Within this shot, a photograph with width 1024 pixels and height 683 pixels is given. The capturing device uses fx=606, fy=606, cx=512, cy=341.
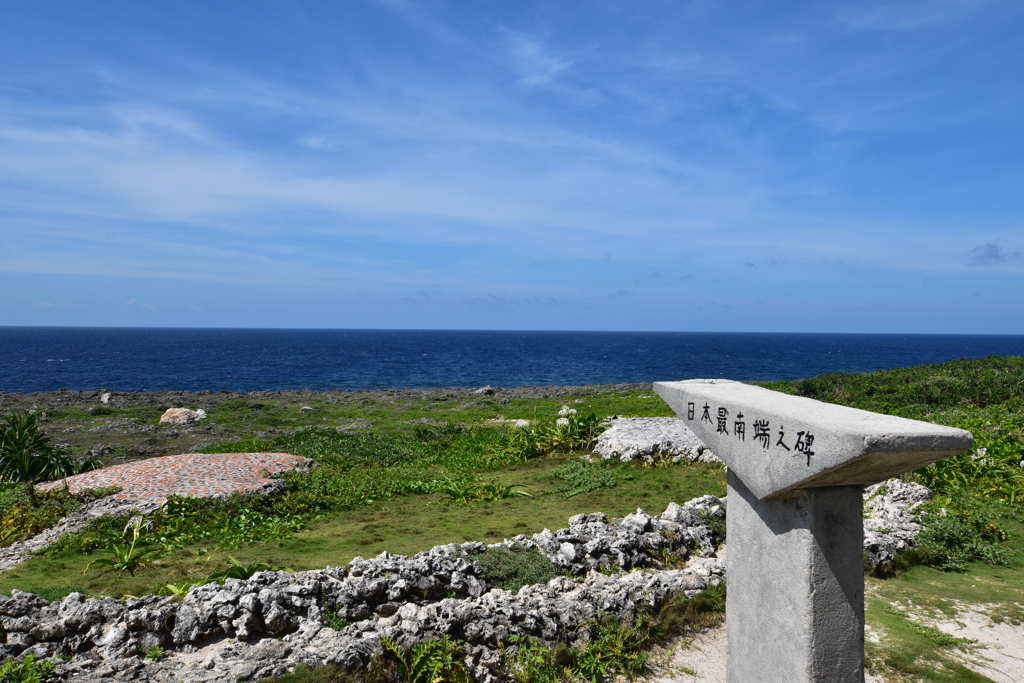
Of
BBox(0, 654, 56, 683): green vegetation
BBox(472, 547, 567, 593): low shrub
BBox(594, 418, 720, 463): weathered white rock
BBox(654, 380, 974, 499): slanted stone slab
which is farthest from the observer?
BBox(594, 418, 720, 463): weathered white rock

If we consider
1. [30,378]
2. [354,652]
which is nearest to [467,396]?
[354,652]

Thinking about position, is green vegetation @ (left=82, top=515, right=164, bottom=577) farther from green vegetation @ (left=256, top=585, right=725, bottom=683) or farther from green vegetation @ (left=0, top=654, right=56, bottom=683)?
green vegetation @ (left=256, top=585, right=725, bottom=683)

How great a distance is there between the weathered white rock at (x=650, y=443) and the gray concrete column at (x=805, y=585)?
1128 centimetres

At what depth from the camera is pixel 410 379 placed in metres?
74.4

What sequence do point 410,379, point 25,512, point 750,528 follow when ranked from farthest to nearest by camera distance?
point 410,379 → point 25,512 → point 750,528

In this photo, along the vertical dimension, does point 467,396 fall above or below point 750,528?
below

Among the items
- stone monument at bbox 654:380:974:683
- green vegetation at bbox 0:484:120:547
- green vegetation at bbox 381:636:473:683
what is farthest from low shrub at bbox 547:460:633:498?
green vegetation at bbox 0:484:120:547

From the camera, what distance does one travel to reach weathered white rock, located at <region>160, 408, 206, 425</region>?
30.4 m

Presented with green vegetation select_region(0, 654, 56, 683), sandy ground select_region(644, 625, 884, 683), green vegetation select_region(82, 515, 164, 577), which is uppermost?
green vegetation select_region(0, 654, 56, 683)

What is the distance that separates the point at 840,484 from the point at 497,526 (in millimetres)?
8321

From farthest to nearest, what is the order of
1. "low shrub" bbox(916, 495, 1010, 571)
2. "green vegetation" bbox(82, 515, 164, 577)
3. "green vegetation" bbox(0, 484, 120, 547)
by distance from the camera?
"green vegetation" bbox(0, 484, 120, 547), "low shrub" bbox(916, 495, 1010, 571), "green vegetation" bbox(82, 515, 164, 577)

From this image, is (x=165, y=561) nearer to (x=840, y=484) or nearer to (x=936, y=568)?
(x=840, y=484)

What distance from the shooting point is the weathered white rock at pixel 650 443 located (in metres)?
18.2

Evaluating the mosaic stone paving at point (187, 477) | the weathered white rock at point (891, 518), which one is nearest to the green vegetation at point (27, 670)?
the mosaic stone paving at point (187, 477)
